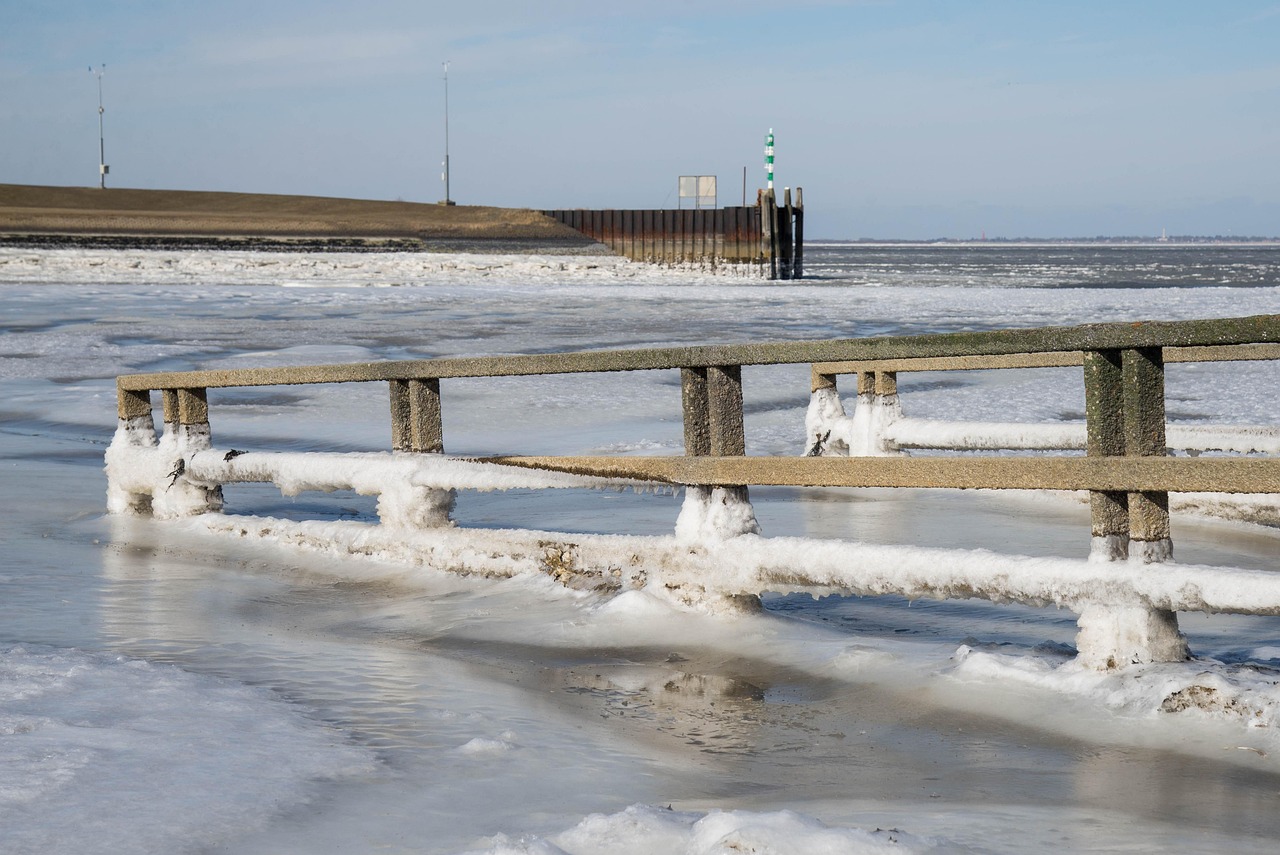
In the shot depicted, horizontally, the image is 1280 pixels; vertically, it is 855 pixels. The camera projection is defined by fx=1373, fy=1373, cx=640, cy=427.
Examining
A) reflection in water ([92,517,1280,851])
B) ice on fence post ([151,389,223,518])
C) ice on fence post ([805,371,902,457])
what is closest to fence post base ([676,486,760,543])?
reflection in water ([92,517,1280,851])

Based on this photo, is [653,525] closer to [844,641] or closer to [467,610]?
[467,610]

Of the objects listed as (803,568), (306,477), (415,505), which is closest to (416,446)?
(415,505)

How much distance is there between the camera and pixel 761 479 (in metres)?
4.30

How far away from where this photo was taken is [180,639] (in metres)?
4.32

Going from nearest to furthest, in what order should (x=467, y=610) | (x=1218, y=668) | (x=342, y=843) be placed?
(x=342, y=843), (x=1218, y=668), (x=467, y=610)

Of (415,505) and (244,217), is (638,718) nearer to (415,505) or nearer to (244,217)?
(415,505)

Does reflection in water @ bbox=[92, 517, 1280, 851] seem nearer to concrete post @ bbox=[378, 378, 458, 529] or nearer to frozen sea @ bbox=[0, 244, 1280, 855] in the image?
frozen sea @ bbox=[0, 244, 1280, 855]

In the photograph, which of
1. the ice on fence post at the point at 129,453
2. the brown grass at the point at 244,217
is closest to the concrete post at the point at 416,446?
the ice on fence post at the point at 129,453

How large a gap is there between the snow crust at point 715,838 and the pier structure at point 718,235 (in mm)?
49510

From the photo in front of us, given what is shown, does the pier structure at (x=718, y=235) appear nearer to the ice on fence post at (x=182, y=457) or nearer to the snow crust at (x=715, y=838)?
the ice on fence post at (x=182, y=457)

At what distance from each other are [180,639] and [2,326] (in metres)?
20.0

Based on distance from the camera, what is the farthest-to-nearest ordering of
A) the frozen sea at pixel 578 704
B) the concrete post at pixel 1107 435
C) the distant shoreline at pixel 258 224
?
the distant shoreline at pixel 258 224, the concrete post at pixel 1107 435, the frozen sea at pixel 578 704

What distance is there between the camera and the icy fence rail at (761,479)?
137 inches

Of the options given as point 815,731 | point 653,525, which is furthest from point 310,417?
point 815,731
